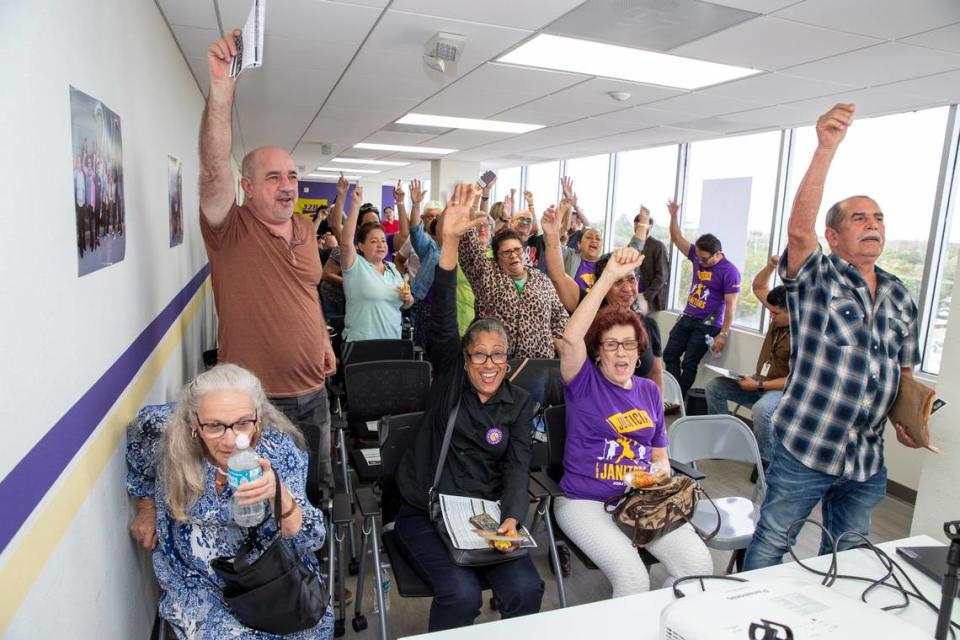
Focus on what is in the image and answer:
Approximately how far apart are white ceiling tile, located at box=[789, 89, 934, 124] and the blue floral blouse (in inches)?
174

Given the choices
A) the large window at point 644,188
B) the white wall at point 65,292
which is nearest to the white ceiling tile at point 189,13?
the white wall at point 65,292

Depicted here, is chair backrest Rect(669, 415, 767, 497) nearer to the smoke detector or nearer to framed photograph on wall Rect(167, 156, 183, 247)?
the smoke detector

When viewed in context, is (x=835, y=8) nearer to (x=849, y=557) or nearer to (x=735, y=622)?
(x=849, y=557)

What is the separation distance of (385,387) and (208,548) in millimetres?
1644

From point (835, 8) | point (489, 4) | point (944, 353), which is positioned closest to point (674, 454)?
point (944, 353)

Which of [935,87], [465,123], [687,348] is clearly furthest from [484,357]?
[465,123]

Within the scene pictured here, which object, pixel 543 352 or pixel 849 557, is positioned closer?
pixel 849 557

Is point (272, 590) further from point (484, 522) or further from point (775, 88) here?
point (775, 88)

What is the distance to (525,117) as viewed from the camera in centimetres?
557

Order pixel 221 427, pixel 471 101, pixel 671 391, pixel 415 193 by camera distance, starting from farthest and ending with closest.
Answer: pixel 471 101 < pixel 415 193 < pixel 671 391 < pixel 221 427

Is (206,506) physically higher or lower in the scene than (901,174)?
lower

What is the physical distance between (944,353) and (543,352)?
6.15 ft

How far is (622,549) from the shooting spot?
216 cm

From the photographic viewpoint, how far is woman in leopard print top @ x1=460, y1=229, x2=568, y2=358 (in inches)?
131
